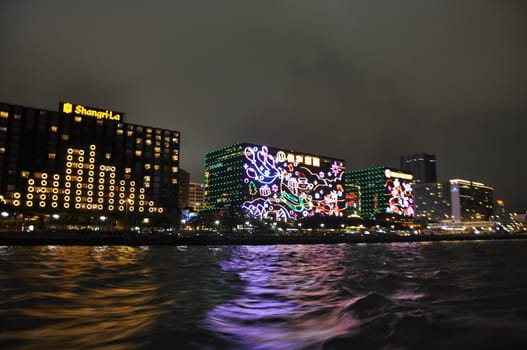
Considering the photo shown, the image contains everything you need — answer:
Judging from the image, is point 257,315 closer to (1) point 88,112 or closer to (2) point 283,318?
(2) point 283,318

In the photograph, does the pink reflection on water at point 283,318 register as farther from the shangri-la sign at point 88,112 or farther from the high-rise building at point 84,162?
the shangri-la sign at point 88,112

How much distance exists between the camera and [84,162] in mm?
167750

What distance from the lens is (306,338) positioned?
426 inches

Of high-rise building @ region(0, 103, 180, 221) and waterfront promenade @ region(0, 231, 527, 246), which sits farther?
high-rise building @ region(0, 103, 180, 221)

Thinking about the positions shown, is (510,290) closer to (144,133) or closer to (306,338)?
(306,338)

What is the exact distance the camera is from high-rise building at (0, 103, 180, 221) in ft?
503

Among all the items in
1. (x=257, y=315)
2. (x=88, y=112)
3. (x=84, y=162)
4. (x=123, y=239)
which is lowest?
(x=257, y=315)

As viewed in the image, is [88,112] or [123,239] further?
[88,112]

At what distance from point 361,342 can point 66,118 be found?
183m

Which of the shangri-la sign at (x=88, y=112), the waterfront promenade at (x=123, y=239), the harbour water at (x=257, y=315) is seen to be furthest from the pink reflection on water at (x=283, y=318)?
the shangri-la sign at (x=88, y=112)

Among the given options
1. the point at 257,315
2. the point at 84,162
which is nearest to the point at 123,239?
the point at 257,315

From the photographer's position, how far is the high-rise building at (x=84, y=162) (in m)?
153

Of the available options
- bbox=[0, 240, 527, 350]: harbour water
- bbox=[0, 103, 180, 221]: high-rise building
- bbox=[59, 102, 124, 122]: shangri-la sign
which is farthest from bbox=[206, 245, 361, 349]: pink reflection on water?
bbox=[59, 102, 124, 122]: shangri-la sign

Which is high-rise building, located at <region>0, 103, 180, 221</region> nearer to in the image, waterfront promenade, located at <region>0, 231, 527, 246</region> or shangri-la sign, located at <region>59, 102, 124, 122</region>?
shangri-la sign, located at <region>59, 102, 124, 122</region>
